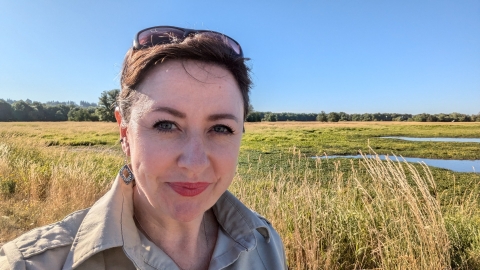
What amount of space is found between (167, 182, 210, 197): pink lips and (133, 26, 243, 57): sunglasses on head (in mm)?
498

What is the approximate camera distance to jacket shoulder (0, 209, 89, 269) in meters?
0.82

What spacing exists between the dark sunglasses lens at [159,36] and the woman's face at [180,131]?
0.42 feet

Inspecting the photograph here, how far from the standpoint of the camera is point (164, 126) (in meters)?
1.03

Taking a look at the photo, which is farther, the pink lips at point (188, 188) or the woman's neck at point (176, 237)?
the woman's neck at point (176, 237)

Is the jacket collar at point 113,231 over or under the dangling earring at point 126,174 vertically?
under

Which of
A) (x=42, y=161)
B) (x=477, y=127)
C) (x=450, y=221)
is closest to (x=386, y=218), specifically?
(x=450, y=221)

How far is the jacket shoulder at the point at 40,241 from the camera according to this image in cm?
82

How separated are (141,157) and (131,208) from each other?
0.25 meters

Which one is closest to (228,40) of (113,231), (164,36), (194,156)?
(164,36)

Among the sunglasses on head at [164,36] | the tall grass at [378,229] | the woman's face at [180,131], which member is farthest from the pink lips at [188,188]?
Answer: the tall grass at [378,229]

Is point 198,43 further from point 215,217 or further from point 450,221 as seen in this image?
point 450,221

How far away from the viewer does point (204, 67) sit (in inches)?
40.6

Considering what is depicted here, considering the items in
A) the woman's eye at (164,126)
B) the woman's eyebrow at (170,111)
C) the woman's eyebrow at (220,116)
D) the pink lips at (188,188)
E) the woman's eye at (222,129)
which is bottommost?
the pink lips at (188,188)

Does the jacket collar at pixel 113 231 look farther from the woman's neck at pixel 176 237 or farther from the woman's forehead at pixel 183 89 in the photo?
the woman's forehead at pixel 183 89
